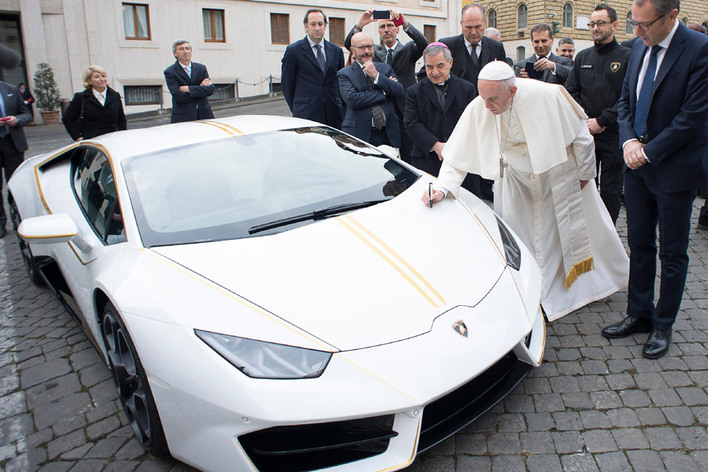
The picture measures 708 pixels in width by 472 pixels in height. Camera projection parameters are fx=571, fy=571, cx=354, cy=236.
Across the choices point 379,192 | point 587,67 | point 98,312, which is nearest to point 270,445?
point 98,312

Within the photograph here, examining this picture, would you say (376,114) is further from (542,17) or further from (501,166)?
(542,17)

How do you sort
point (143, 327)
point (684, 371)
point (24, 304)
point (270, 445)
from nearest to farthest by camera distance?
point (270, 445), point (143, 327), point (684, 371), point (24, 304)

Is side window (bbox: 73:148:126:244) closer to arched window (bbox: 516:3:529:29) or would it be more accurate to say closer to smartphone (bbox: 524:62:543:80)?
smartphone (bbox: 524:62:543:80)

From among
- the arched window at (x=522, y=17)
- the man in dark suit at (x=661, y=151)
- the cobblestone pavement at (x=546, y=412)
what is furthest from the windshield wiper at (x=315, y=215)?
the arched window at (x=522, y=17)

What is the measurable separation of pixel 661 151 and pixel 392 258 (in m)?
1.47

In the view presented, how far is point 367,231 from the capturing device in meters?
2.65

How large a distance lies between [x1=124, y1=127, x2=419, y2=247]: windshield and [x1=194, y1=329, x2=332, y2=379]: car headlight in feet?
2.19

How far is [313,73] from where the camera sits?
249 inches

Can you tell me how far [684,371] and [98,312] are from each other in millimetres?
2887

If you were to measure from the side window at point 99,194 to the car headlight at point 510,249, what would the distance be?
1839 millimetres

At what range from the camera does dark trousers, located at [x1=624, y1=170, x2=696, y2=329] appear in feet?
9.60

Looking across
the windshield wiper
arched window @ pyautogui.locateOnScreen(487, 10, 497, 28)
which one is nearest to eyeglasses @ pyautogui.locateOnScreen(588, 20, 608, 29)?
the windshield wiper

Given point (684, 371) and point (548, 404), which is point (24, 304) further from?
point (684, 371)

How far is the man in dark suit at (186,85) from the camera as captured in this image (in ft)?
24.0
